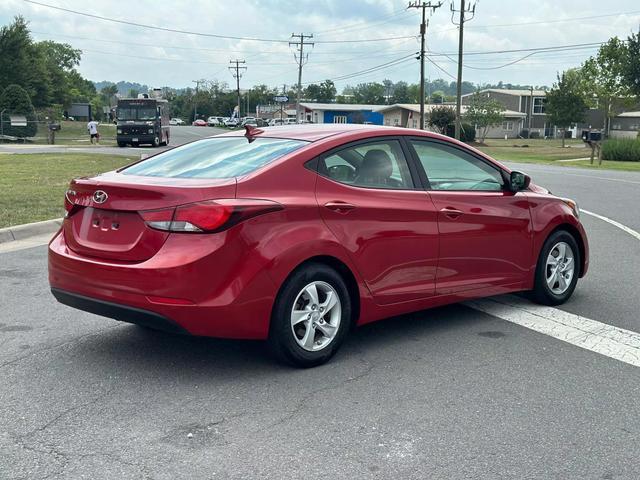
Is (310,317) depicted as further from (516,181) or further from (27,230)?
(27,230)

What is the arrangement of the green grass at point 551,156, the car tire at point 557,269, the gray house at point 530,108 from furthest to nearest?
the gray house at point 530,108, the green grass at point 551,156, the car tire at point 557,269

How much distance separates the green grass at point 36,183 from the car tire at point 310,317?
6.67 metres

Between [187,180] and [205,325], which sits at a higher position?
[187,180]

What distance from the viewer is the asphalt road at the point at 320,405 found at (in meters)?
3.44

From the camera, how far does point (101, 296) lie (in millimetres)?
4500

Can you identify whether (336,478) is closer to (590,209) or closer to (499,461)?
(499,461)

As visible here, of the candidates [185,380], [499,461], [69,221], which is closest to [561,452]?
[499,461]

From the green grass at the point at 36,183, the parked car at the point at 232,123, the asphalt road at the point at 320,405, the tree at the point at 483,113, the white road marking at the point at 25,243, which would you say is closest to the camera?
the asphalt road at the point at 320,405

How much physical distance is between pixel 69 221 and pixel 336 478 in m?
2.72

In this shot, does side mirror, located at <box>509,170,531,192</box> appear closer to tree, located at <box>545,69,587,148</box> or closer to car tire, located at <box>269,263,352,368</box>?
car tire, located at <box>269,263,352,368</box>

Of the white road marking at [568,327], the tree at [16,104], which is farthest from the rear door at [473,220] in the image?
the tree at [16,104]

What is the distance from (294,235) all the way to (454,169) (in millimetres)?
1869

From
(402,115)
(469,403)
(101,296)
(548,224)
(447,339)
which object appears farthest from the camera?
(402,115)

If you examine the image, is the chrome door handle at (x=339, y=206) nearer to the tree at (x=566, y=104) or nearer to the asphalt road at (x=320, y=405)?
the asphalt road at (x=320, y=405)
